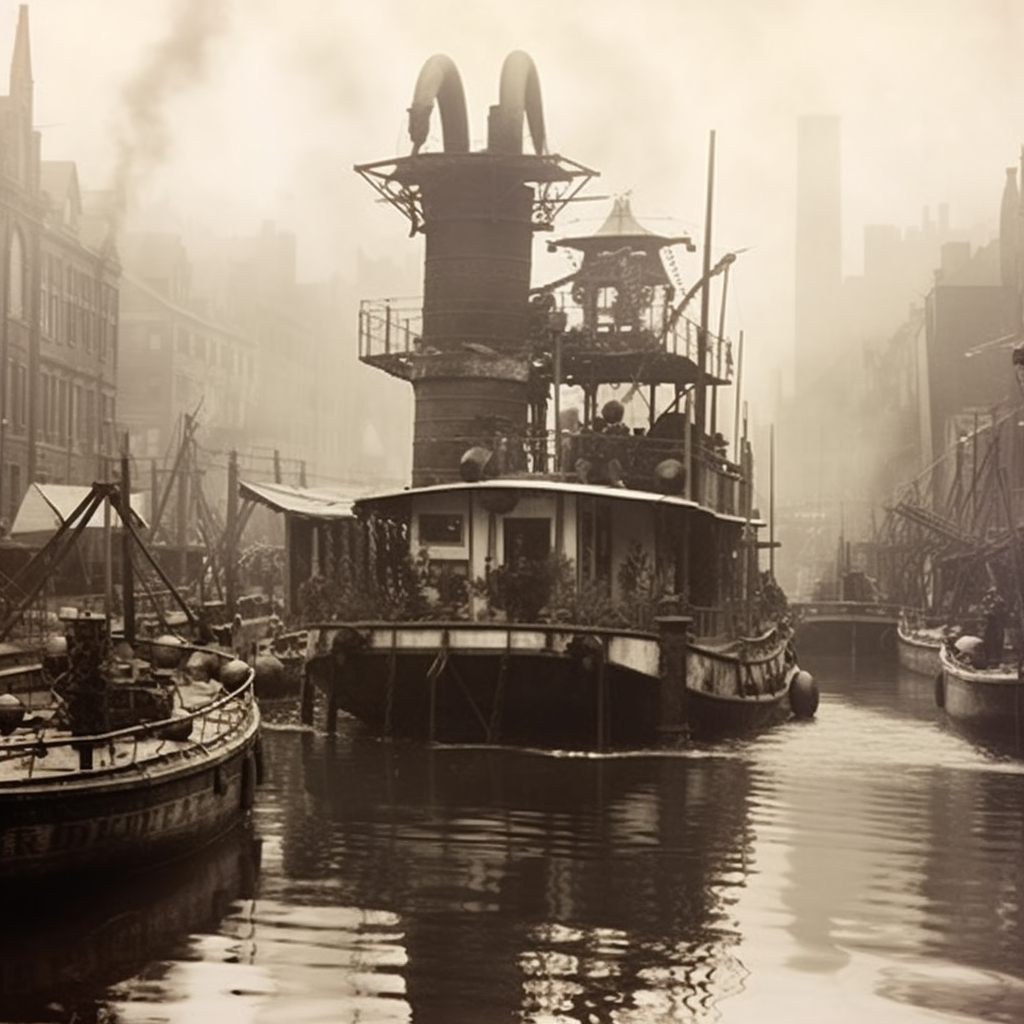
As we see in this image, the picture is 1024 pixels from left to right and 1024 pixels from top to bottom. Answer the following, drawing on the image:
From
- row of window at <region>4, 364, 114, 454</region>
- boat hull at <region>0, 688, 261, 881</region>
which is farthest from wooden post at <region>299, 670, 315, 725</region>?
row of window at <region>4, 364, 114, 454</region>

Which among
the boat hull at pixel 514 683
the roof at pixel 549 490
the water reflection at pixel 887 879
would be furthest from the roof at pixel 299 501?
the water reflection at pixel 887 879

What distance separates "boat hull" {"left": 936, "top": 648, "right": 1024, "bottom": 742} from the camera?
1358 inches

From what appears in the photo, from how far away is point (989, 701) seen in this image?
35.2 meters

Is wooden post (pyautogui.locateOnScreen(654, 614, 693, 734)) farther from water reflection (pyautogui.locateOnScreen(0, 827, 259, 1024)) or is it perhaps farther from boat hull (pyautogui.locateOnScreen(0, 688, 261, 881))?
water reflection (pyautogui.locateOnScreen(0, 827, 259, 1024))

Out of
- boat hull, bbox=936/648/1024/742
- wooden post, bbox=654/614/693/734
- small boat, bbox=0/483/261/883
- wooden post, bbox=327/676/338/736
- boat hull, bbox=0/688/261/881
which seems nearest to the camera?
boat hull, bbox=0/688/261/881

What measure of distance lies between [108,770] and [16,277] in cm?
5040

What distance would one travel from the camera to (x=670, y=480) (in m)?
35.8

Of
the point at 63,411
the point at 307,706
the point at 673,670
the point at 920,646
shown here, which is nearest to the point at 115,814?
the point at 673,670

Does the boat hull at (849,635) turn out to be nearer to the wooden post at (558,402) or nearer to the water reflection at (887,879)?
the wooden post at (558,402)

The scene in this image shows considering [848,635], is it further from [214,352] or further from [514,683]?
[514,683]

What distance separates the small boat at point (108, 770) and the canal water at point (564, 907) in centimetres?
49

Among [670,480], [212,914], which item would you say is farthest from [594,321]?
[212,914]

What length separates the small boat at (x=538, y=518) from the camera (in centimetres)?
3062

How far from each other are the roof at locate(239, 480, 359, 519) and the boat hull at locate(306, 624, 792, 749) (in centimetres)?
1482
